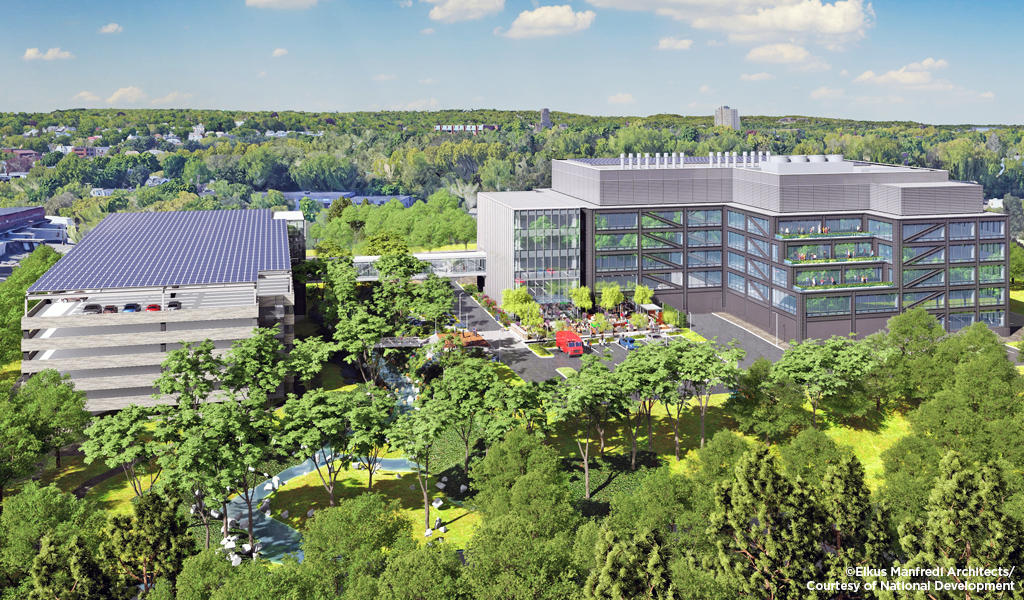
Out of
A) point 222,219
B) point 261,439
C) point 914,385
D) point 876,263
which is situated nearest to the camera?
point 261,439

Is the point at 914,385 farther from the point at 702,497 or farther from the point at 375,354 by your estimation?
the point at 375,354

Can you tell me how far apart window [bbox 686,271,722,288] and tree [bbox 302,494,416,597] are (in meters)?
83.4

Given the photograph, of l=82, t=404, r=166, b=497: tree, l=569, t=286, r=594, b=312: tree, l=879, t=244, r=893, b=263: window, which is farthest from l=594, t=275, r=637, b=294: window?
l=82, t=404, r=166, b=497: tree

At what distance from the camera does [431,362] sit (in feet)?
342

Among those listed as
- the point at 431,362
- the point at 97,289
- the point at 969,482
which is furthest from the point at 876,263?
the point at 97,289

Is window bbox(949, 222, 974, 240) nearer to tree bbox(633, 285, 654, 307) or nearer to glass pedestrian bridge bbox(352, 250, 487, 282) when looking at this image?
tree bbox(633, 285, 654, 307)

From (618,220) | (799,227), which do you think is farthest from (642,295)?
(799,227)

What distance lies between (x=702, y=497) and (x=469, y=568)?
17.7m

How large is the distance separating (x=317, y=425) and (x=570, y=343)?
49161 millimetres

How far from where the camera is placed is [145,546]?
5512 cm

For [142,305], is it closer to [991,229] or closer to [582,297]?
[582,297]

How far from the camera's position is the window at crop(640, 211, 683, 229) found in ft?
430

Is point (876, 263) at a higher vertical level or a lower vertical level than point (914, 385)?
higher

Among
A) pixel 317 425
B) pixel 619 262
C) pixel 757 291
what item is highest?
pixel 619 262
